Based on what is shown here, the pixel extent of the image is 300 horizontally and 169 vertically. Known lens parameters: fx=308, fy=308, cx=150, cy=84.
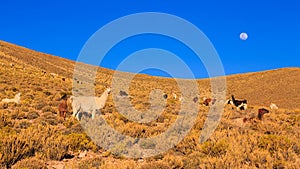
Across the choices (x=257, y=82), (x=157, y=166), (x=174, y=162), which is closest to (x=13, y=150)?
(x=157, y=166)

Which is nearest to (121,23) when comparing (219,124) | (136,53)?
(136,53)

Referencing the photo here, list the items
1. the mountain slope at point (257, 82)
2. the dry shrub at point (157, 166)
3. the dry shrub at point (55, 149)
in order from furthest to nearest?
the mountain slope at point (257, 82)
the dry shrub at point (55, 149)
the dry shrub at point (157, 166)

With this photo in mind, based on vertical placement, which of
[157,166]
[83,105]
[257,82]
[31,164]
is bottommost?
[31,164]

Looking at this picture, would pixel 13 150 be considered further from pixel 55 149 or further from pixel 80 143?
pixel 80 143

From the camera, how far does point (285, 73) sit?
7675 centimetres

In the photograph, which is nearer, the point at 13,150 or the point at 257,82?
the point at 13,150

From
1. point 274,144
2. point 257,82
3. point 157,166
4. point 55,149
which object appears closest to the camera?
point 157,166

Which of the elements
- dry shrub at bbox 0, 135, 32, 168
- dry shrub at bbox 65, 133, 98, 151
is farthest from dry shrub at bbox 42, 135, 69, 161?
dry shrub at bbox 0, 135, 32, 168

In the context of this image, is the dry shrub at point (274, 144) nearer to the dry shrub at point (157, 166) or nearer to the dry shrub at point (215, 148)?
the dry shrub at point (215, 148)

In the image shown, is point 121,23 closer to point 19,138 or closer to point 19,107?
point 19,138

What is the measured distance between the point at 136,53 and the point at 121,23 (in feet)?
4.40

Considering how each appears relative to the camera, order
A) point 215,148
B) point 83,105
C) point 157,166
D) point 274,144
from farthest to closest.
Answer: point 83,105
point 274,144
point 215,148
point 157,166

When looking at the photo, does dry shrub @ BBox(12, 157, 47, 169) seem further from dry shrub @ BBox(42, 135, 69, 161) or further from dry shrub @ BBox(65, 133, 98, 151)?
dry shrub @ BBox(65, 133, 98, 151)

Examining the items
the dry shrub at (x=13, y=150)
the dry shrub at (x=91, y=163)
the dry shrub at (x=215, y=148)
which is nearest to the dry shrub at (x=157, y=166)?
the dry shrub at (x=91, y=163)
